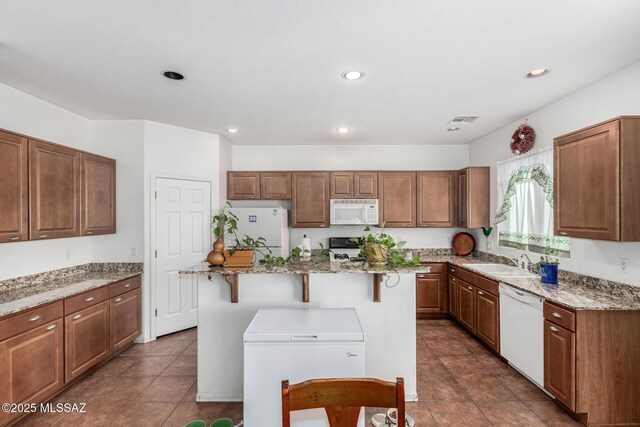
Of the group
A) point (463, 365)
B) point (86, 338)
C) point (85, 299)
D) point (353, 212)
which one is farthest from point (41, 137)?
point (463, 365)

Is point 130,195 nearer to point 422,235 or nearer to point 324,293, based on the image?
point 324,293

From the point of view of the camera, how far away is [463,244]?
4992 mm

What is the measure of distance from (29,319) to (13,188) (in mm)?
1047

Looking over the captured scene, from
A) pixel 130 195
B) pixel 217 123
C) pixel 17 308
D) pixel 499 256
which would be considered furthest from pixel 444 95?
pixel 17 308

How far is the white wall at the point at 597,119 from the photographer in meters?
2.42

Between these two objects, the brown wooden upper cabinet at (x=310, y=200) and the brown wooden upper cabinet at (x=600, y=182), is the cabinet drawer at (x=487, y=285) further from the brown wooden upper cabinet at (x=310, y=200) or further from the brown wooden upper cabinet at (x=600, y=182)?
the brown wooden upper cabinet at (x=310, y=200)

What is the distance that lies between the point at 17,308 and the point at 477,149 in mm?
5672

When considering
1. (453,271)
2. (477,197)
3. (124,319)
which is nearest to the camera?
(124,319)

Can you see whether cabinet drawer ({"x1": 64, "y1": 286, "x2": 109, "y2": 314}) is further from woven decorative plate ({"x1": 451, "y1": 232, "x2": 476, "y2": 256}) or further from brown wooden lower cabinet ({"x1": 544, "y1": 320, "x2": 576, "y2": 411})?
woven decorative plate ({"x1": 451, "y1": 232, "x2": 476, "y2": 256})

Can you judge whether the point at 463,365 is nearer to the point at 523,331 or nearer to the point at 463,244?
the point at 523,331

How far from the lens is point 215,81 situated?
2.71m

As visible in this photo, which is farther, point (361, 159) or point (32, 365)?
point (361, 159)

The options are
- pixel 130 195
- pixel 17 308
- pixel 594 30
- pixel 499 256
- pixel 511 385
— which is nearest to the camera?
pixel 594 30

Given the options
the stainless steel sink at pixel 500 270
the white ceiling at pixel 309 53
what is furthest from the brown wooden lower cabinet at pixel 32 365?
the stainless steel sink at pixel 500 270
